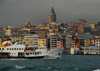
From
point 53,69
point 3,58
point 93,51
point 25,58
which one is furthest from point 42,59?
point 93,51

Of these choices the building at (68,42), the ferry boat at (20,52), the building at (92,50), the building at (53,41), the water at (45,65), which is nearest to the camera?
the water at (45,65)

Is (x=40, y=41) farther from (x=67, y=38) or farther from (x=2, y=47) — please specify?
(x=2, y=47)

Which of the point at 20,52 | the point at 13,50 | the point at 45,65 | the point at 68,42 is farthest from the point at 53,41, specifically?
the point at 45,65

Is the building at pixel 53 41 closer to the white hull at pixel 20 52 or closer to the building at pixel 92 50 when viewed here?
the building at pixel 92 50

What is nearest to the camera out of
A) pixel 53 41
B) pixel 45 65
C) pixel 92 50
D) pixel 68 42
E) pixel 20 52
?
pixel 45 65

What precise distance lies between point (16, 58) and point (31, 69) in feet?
80.5

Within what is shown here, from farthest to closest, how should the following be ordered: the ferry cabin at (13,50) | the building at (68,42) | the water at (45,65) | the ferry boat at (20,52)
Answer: the building at (68,42) < the ferry cabin at (13,50) < the ferry boat at (20,52) < the water at (45,65)

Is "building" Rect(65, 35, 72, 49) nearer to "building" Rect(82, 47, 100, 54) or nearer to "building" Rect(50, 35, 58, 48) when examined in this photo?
"building" Rect(50, 35, 58, 48)

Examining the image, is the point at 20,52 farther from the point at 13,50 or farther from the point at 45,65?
the point at 45,65

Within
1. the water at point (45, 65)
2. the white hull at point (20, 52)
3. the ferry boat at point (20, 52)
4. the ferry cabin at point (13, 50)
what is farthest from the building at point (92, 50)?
the water at point (45, 65)

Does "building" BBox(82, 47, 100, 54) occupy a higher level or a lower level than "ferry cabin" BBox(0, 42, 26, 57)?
lower

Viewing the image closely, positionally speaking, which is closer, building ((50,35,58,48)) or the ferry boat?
the ferry boat

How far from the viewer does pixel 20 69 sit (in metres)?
49.2

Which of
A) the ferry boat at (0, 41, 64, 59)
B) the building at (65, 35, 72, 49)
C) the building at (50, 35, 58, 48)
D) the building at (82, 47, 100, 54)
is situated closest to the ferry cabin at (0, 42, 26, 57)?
the ferry boat at (0, 41, 64, 59)
